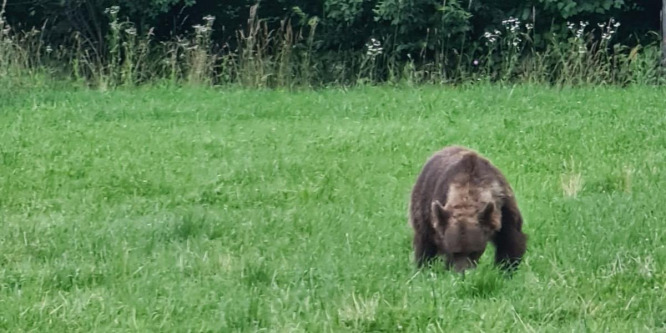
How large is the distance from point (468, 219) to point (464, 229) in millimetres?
61

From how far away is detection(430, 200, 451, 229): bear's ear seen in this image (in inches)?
228

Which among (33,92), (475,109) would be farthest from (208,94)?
(475,109)

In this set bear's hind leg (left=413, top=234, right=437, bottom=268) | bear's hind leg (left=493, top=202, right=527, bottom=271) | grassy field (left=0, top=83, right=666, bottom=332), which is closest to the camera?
grassy field (left=0, top=83, right=666, bottom=332)

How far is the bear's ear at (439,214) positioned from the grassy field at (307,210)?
0.36 metres

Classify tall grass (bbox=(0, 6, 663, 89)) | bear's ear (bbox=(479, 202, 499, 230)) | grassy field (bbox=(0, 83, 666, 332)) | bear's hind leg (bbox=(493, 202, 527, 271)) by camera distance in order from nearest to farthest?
1. grassy field (bbox=(0, 83, 666, 332))
2. bear's ear (bbox=(479, 202, 499, 230))
3. bear's hind leg (bbox=(493, 202, 527, 271))
4. tall grass (bbox=(0, 6, 663, 89))

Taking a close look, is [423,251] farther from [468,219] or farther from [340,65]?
[340,65]

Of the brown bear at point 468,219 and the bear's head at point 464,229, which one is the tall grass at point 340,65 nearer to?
the brown bear at point 468,219

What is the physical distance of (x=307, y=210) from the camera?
24.7ft

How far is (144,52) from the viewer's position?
15.3 metres

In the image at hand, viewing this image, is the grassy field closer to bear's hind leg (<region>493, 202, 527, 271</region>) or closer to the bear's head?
bear's hind leg (<region>493, 202, 527, 271</region>)

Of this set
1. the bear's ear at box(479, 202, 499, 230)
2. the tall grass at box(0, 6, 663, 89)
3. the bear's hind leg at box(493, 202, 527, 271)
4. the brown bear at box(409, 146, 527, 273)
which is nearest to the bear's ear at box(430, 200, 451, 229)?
the brown bear at box(409, 146, 527, 273)

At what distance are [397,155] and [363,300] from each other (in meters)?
4.41

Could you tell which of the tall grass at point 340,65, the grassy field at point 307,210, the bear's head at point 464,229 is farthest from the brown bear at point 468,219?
the tall grass at point 340,65

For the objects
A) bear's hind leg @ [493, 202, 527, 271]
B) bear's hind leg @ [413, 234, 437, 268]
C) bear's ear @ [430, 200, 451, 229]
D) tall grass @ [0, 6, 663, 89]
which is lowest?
tall grass @ [0, 6, 663, 89]
